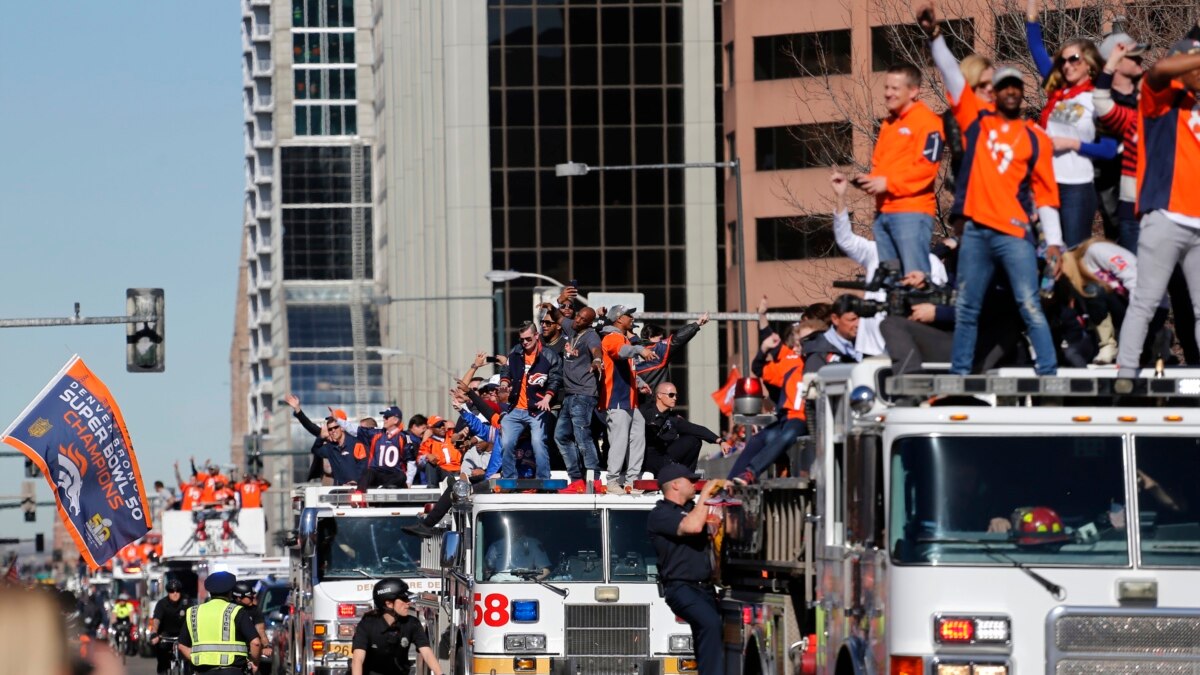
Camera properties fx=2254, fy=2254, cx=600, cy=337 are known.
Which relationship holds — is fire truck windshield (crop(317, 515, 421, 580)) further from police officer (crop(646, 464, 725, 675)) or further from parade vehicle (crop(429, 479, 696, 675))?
police officer (crop(646, 464, 725, 675))

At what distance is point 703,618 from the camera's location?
14.6 meters

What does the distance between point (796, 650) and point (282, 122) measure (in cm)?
16698

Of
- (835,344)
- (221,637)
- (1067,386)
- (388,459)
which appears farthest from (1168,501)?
(388,459)

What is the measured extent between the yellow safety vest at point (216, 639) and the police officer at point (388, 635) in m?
0.87

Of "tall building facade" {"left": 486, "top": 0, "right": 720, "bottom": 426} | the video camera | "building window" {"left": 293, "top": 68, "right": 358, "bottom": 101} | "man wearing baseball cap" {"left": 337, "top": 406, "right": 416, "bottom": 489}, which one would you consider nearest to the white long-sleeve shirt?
the video camera

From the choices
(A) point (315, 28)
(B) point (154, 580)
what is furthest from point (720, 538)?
(A) point (315, 28)

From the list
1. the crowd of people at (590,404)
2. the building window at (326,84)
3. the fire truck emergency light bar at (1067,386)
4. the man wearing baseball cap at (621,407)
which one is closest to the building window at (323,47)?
the building window at (326,84)

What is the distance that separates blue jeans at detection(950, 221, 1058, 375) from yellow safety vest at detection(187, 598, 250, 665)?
22.2 ft

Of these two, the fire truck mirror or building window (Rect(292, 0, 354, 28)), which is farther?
building window (Rect(292, 0, 354, 28))

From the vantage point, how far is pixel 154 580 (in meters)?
53.8

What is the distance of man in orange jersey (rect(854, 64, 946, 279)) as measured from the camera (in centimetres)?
1238

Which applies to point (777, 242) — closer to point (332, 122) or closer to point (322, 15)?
point (332, 122)

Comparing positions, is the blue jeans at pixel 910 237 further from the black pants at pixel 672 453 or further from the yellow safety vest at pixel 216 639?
the black pants at pixel 672 453

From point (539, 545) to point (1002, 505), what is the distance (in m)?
8.16
